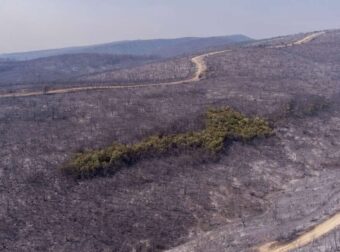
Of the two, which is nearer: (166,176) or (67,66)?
(166,176)

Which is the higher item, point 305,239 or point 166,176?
point 166,176

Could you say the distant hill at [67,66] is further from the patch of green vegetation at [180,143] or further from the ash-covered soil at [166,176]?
the patch of green vegetation at [180,143]

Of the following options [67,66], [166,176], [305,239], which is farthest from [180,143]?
[67,66]

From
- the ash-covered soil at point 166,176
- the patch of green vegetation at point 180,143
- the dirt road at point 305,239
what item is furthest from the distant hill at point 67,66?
the dirt road at point 305,239

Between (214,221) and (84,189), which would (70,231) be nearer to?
(84,189)

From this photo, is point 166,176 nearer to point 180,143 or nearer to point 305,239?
point 180,143
